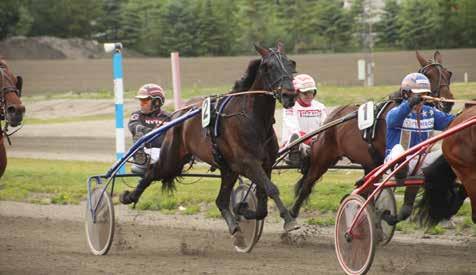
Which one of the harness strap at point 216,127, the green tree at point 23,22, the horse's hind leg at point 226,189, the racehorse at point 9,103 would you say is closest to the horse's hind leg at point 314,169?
the horse's hind leg at point 226,189

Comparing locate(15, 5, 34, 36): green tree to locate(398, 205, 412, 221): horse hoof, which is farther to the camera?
locate(15, 5, 34, 36): green tree

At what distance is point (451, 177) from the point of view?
7.34 meters

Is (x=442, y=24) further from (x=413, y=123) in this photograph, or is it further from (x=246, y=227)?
(x=413, y=123)

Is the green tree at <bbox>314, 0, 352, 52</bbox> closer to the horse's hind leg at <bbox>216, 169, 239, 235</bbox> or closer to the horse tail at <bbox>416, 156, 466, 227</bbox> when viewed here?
the horse's hind leg at <bbox>216, 169, 239, 235</bbox>

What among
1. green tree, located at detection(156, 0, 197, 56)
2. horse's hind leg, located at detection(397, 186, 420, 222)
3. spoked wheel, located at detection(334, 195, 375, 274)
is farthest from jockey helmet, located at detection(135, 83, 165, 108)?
green tree, located at detection(156, 0, 197, 56)

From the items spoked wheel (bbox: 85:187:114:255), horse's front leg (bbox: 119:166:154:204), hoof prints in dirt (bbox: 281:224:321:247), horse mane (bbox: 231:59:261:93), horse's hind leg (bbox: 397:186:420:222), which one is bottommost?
hoof prints in dirt (bbox: 281:224:321:247)

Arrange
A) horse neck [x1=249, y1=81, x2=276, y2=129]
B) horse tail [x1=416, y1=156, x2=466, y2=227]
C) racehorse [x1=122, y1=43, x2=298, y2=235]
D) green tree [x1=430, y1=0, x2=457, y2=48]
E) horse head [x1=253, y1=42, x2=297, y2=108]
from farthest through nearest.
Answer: green tree [x1=430, y1=0, x2=457, y2=48] → horse neck [x1=249, y1=81, x2=276, y2=129] → racehorse [x1=122, y1=43, x2=298, y2=235] → horse head [x1=253, y1=42, x2=297, y2=108] → horse tail [x1=416, y1=156, x2=466, y2=227]

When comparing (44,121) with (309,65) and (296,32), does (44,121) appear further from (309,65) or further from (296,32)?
(296,32)

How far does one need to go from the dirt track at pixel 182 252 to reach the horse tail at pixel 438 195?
1.24ft

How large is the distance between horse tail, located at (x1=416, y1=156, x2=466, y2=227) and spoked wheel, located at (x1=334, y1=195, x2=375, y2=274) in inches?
30.1

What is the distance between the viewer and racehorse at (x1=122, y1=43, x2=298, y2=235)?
816 cm

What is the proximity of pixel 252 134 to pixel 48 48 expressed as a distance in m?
32.9

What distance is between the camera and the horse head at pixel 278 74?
795 centimetres

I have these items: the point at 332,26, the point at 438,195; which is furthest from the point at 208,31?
the point at 438,195
